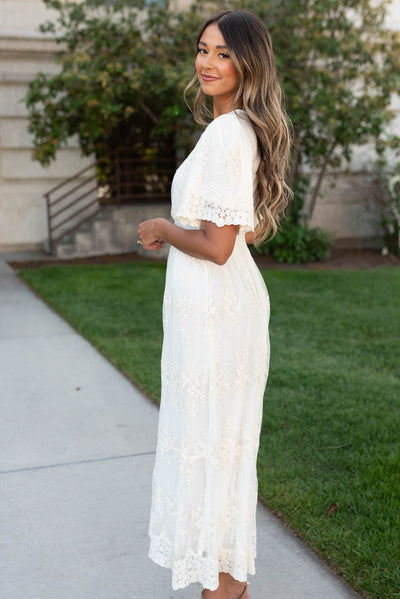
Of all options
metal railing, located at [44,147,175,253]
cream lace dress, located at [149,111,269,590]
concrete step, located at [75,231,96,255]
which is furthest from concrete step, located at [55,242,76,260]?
cream lace dress, located at [149,111,269,590]

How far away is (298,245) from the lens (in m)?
11.7

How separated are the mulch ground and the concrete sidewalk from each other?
6.08 meters

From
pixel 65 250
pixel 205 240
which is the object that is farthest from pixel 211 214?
pixel 65 250

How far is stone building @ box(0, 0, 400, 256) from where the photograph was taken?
527 inches

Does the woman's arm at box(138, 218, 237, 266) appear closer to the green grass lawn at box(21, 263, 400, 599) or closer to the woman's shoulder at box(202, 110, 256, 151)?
the woman's shoulder at box(202, 110, 256, 151)

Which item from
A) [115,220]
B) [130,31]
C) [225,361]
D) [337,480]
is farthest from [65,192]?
[225,361]

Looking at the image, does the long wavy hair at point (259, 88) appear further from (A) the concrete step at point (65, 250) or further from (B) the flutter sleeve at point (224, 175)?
(A) the concrete step at point (65, 250)

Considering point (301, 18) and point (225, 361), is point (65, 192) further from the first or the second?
point (225, 361)

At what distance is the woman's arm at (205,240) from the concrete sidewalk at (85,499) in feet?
4.62

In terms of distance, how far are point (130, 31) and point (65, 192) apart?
13.9 feet

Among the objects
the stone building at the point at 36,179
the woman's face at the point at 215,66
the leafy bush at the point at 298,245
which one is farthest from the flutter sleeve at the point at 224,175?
the stone building at the point at 36,179

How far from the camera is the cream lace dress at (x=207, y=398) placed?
7.75 feet

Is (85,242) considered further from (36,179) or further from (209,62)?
(209,62)

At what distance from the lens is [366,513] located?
338 centimetres
